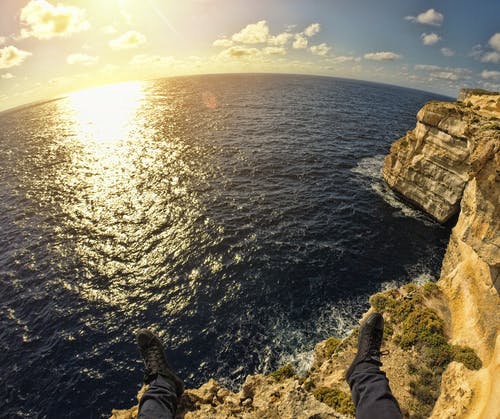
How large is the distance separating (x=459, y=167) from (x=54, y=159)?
2911 inches

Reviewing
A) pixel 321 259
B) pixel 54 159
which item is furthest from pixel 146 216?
pixel 54 159

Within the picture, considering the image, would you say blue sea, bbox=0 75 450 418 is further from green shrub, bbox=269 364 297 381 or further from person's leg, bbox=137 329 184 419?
person's leg, bbox=137 329 184 419

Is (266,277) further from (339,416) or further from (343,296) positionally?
(339,416)

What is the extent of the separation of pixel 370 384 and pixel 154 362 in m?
7.27

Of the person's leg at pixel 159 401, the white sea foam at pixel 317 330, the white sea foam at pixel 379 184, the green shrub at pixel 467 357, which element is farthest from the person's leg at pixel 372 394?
the white sea foam at pixel 379 184

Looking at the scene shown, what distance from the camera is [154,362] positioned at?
33.2 feet

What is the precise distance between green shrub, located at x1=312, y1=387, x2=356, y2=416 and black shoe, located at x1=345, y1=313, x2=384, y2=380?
96.8 inches

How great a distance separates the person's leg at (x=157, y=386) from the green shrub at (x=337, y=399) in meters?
6.03

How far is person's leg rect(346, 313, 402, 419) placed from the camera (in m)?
7.59

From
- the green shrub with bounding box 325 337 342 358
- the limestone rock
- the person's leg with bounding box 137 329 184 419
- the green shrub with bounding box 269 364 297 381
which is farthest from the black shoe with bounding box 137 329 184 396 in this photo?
the limestone rock

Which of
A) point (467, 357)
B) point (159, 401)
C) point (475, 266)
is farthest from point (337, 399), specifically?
point (475, 266)

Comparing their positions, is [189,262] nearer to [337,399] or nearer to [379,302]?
[379,302]

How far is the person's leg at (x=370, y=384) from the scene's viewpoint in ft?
24.9

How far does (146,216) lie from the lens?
117 feet
